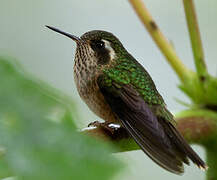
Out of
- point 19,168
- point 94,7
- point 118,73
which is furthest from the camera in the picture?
point 94,7

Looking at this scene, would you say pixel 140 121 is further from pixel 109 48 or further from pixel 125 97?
pixel 109 48

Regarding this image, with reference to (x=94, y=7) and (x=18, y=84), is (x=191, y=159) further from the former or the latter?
(x=94, y=7)

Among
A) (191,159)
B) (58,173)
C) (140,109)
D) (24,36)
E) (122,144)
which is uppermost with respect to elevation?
(58,173)

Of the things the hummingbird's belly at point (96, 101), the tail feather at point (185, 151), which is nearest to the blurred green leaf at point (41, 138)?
the tail feather at point (185, 151)

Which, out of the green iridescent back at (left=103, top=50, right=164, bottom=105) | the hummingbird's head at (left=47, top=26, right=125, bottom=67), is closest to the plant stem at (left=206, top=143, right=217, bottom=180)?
the green iridescent back at (left=103, top=50, right=164, bottom=105)

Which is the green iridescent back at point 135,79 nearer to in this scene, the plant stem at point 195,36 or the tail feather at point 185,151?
the plant stem at point 195,36

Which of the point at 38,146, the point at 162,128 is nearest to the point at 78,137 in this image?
the point at 38,146

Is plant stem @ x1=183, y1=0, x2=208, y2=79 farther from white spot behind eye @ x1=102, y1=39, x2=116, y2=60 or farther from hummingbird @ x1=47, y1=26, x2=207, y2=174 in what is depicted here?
white spot behind eye @ x1=102, y1=39, x2=116, y2=60
